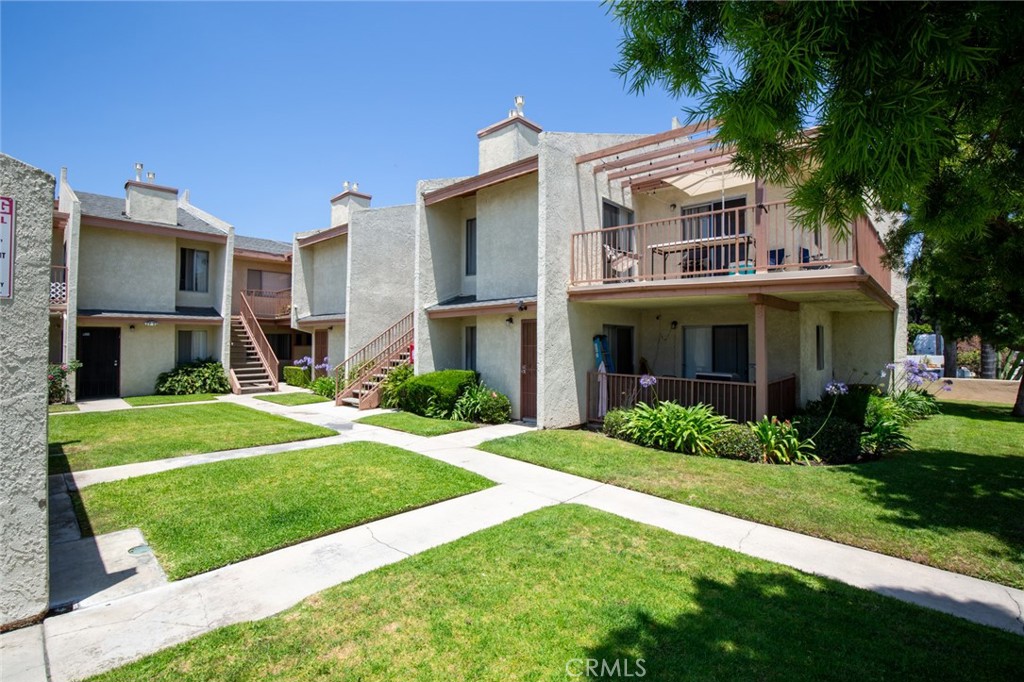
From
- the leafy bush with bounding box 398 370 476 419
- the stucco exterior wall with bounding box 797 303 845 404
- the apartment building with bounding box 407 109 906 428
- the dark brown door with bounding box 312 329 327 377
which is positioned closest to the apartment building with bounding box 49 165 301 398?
the dark brown door with bounding box 312 329 327 377

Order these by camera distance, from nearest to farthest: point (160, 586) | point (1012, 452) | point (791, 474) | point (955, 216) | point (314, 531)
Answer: point (955, 216) < point (160, 586) < point (314, 531) < point (791, 474) < point (1012, 452)

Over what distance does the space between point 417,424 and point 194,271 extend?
1509cm

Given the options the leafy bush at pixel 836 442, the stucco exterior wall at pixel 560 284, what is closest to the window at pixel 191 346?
the stucco exterior wall at pixel 560 284

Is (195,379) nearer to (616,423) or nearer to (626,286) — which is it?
(616,423)

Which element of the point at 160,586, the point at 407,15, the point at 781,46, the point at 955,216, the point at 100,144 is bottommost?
the point at 160,586

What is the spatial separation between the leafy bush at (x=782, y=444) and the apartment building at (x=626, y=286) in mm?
513

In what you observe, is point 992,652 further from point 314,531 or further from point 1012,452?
point 1012,452

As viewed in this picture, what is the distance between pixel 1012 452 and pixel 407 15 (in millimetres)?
14229

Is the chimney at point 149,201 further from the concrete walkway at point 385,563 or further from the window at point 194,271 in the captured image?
the concrete walkway at point 385,563

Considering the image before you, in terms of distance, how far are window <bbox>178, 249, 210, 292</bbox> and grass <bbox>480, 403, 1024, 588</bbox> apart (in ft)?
57.8

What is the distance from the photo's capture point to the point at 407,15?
820 cm

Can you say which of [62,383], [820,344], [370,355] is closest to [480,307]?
[370,355]

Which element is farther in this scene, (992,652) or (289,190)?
(289,190)

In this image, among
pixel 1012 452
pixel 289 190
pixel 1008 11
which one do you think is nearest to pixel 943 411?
pixel 1012 452
